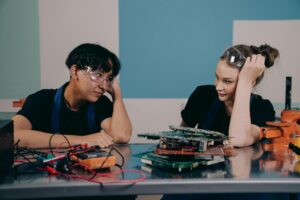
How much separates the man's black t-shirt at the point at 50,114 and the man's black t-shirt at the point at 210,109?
0.49m

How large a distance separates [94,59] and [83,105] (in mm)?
304

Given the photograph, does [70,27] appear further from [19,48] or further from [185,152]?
[185,152]

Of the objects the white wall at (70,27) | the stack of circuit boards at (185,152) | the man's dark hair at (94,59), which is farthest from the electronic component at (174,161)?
the white wall at (70,27)

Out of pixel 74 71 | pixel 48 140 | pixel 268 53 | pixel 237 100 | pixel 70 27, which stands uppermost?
pixel 70 27

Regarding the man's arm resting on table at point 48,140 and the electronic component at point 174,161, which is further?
the man's arm resting on table at point 48,140

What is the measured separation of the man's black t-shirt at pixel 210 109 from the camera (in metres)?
1.76

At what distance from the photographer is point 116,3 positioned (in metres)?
2.55

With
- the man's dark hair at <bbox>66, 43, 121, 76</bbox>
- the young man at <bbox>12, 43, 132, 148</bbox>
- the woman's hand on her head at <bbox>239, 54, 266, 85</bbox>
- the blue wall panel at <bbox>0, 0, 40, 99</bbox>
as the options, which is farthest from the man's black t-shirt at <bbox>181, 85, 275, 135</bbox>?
the blue wall panel at <bbox>0, 0, 40, 99</bbox>

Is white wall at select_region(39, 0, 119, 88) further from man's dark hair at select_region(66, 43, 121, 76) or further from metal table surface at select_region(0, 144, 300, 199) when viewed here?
metal table surface at select_region(0, 144, 300, 199)

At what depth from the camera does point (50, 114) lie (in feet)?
6.08

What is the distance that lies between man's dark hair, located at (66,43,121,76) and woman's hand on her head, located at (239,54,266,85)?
0.70 m

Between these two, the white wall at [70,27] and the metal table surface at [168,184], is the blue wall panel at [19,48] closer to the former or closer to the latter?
the white wall at [70,27]

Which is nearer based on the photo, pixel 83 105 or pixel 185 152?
pixel 185 152

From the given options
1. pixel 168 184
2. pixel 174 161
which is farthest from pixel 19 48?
pixel 168 184
